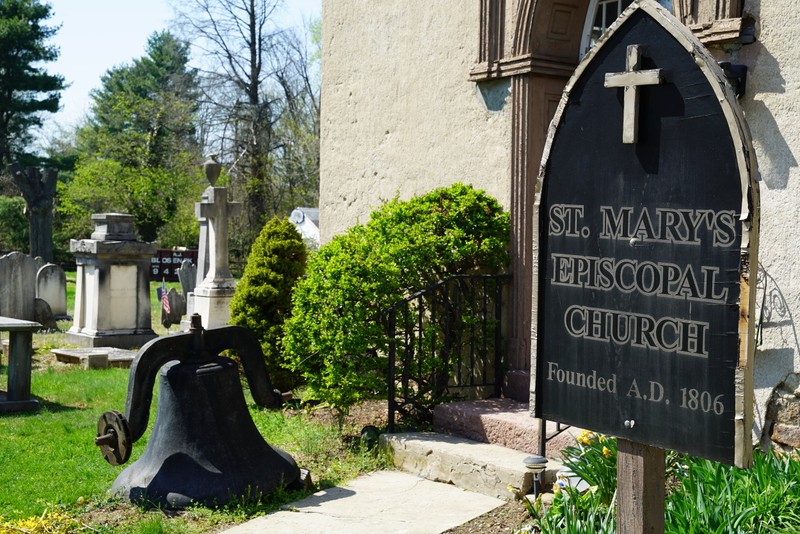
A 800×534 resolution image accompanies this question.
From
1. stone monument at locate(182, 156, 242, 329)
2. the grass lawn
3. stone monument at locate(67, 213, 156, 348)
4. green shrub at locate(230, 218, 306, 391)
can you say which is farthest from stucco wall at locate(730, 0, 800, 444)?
stone monument at locate(67, 213, 156, 348)

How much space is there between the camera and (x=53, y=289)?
16641 mm

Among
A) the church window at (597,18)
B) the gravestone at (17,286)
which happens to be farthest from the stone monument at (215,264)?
the church window at (597,18)

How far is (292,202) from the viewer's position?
107 ft

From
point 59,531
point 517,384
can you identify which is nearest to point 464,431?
point 517,384

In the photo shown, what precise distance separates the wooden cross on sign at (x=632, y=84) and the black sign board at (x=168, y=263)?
Result: 28.5 m

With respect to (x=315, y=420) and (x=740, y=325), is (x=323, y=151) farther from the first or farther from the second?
(x=740, y=325)

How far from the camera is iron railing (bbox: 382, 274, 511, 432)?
6.78 metres

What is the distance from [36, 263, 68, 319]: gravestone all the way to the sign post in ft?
48.6

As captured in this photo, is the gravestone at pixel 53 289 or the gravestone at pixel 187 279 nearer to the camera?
the gravestone at pixel 53 289

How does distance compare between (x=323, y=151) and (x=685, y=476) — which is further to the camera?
(x=323, y=151)

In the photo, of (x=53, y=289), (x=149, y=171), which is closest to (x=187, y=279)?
(x=53, y=289)

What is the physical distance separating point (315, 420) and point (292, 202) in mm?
25611

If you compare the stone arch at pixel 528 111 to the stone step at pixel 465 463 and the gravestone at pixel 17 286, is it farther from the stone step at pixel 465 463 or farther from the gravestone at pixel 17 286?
the gravestone at pixel 17 286

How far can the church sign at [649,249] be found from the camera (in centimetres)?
278
